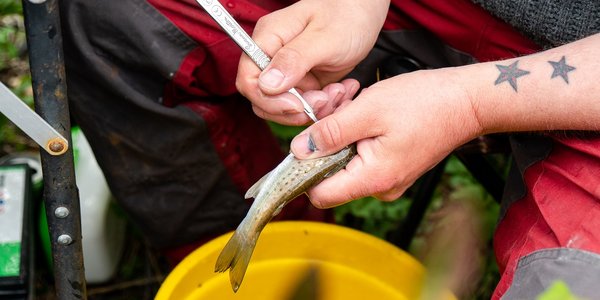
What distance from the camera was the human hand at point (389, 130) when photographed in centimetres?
122

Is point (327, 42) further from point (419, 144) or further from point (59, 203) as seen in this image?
point (59, 203)

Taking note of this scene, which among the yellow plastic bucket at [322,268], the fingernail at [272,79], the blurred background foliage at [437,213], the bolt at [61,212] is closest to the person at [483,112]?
the fingernail at [272,79]

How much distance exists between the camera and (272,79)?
48.9 inches

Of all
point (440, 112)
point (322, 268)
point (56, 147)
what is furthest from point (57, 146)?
point (322, 268)

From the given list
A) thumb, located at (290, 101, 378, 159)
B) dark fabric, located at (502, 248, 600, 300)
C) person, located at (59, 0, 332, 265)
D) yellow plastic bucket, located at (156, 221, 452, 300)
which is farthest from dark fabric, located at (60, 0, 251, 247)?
dark fabric, located at (502, 248, 600, 300)

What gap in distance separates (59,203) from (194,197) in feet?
1.84

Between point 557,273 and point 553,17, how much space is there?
46 cm

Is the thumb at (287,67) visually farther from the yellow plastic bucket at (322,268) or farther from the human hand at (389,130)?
the yellow plastic bucket at (322,268)

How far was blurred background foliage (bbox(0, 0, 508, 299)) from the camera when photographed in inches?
59.7

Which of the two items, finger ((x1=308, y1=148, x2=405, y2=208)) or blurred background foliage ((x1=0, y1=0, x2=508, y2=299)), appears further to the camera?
blurred background foliage ((x1=0, y1=0, x2=508, y2=299))

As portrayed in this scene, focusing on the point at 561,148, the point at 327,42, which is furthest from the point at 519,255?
the point at 327,42

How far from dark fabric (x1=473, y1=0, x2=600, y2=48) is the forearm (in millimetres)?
89

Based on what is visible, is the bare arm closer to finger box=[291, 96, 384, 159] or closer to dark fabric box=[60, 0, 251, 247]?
finger box=[291, 96, 384, 159]

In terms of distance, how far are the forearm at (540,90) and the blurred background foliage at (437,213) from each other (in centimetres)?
27
